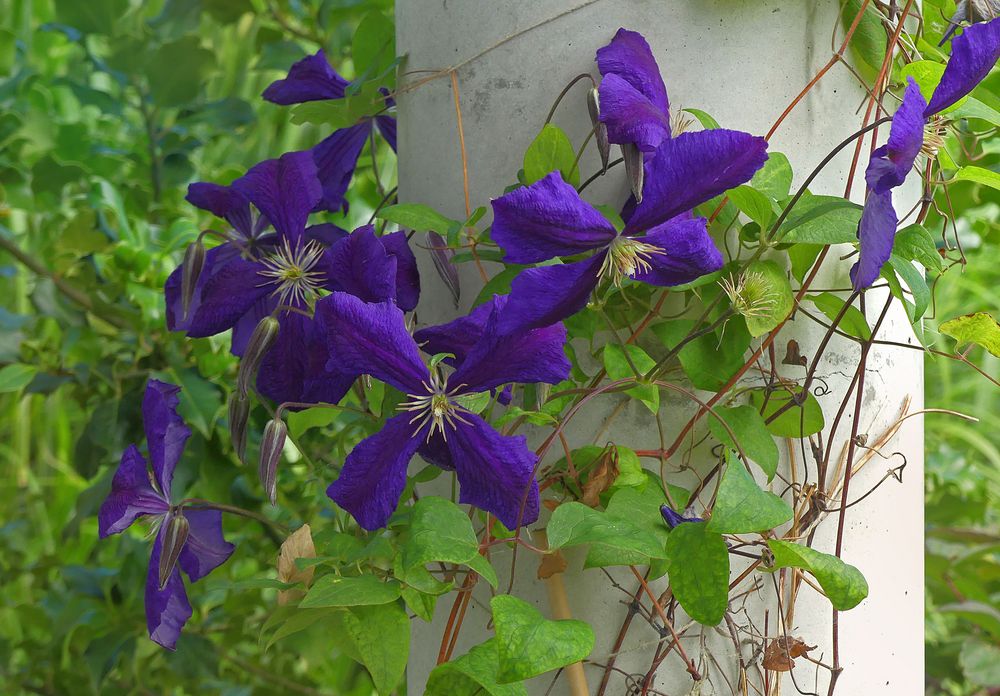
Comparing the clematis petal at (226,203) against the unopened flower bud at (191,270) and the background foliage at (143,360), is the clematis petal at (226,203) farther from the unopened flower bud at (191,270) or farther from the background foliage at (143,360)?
the background foliage at (143,360)

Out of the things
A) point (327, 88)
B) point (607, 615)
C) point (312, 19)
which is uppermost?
point (312, 19)

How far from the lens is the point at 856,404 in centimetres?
61

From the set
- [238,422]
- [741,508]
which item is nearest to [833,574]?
[741,508]

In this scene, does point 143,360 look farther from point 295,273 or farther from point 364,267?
point 364,267

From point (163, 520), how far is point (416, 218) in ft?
0.84

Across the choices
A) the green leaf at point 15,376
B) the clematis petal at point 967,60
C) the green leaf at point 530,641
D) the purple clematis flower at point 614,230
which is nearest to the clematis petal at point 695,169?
the purple clematis flower at point 614,230

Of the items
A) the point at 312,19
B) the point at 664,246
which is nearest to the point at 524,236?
the point at 664,246

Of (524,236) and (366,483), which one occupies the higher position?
(524,236)

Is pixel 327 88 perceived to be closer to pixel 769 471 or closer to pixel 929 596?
pixel 769 471

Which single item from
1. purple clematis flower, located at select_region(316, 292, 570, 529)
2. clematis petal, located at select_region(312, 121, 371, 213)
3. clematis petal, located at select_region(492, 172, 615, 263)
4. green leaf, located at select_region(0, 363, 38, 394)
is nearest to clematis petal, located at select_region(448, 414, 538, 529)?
purple clematis flower, located at select_region(316, 292, 570, 529)

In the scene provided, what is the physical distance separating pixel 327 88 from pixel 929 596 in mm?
1054

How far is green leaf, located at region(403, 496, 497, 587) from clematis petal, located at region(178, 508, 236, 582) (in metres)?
0.19

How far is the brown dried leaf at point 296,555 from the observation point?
575 mm

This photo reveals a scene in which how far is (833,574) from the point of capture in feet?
1.61
